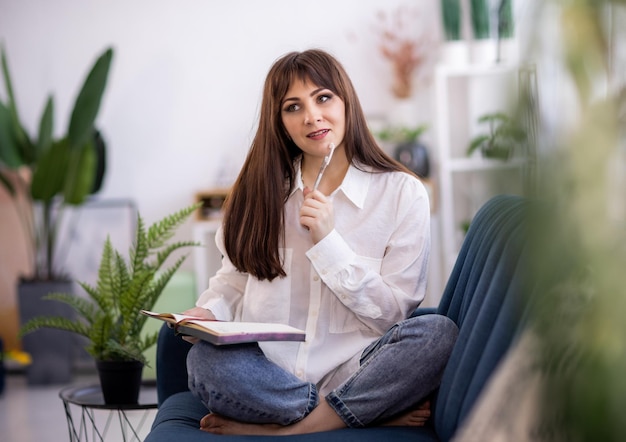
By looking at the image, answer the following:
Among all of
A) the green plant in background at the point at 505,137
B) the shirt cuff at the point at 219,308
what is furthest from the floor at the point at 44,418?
the green plant in background at the point at 505,137

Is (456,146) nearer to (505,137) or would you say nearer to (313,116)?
(313,116)

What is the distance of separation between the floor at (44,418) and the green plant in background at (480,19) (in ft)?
8.14

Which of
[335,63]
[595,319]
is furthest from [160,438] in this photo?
[595,319]

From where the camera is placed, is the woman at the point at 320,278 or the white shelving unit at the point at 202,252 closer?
the woman at the point at 320,278

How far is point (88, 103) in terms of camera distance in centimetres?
439

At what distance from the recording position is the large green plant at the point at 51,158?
14.3ft

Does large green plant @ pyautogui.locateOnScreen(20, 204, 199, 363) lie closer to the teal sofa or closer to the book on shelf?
the teal sofa

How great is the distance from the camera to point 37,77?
492 centimetres

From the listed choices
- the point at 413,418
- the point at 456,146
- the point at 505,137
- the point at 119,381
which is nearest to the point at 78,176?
the point at 456,146

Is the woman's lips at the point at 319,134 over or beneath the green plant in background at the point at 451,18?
beneath

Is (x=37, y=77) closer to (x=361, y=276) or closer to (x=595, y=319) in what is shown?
(x=361, y=276)

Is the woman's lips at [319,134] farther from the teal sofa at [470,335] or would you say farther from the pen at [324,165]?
the teal sofa at [470,335]

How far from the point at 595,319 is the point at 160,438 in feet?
4.07

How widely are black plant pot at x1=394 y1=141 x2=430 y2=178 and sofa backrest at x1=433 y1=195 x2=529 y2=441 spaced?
279 cm
